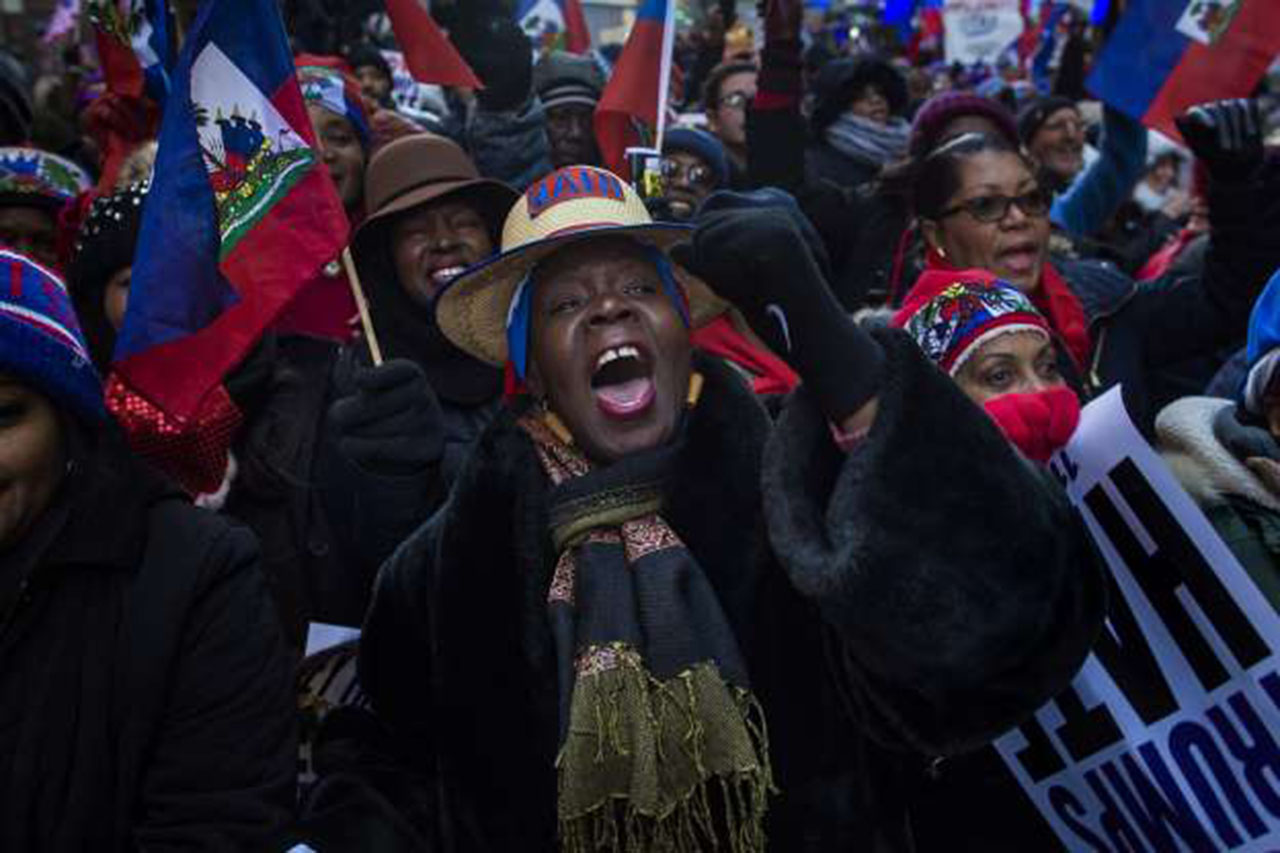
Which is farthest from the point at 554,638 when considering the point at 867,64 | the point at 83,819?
the point at 867,64

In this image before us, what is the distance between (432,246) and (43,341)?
1.47 metres

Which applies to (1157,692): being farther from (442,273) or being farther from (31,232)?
(31,232)

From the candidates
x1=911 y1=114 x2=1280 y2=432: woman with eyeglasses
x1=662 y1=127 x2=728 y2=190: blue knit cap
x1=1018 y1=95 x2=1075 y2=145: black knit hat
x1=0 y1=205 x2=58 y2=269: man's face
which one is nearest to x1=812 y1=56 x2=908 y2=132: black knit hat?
x1=1018 y1=95 x2=1075 y2=145: black knit hat

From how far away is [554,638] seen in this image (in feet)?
6.28

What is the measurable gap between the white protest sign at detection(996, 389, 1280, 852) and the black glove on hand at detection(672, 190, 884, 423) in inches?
21.4

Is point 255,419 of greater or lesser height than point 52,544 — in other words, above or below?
below

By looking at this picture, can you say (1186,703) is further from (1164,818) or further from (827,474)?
(827,474)

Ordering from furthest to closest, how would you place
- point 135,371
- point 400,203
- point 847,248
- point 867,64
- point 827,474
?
point 867,64 → point 847,248 → point 400,203 → point 135,371 → point 827,474

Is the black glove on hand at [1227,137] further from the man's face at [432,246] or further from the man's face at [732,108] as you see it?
the man's face at [732,108]

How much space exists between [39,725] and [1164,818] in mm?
1699

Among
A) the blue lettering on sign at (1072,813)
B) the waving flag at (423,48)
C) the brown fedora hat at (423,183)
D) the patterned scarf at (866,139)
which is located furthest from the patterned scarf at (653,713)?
the patterned scarf at (866,139)

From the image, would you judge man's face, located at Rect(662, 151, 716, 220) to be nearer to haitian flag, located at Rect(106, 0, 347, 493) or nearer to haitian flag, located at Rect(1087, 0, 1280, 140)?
haitian flag, located at Rect(1087, 0, 1280, 140)

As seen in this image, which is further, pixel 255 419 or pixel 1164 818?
pixel 255 419

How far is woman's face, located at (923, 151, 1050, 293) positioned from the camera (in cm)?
316
